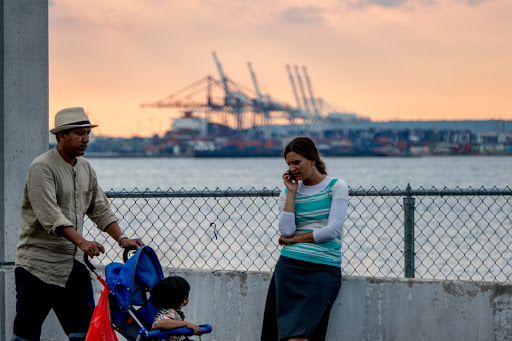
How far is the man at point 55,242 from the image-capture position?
3.85 metres

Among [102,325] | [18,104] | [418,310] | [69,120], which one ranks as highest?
[18,104]

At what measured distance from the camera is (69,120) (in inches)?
153

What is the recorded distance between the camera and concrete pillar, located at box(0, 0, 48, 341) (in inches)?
192

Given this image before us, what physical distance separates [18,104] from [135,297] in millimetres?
1832

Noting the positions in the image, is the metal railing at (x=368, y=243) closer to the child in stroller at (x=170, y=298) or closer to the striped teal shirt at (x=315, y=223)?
the striped teal shirt at (x=315, y=223)

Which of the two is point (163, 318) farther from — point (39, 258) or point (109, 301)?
point (39, 258)

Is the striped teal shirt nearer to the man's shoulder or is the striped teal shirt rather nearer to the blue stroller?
the blue stroller

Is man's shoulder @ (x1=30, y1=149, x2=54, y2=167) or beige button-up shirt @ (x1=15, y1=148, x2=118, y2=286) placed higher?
man's shoulder @ (x1=30, y1=149, x2=54, y2=167)

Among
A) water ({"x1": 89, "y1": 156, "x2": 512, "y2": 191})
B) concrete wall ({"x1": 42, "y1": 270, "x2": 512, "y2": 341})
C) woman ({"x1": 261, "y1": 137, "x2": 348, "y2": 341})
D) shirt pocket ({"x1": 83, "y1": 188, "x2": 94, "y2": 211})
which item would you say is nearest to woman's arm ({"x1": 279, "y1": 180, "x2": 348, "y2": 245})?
woman ({"x1": 261, "y1": 137, "x2": 348, "y2": 341})

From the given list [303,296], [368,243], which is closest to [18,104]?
[303,296]

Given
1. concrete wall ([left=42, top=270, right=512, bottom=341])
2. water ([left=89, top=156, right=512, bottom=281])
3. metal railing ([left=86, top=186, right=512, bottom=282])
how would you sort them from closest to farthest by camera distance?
concrete wall ([left=42, top=270, right=512, bottom=341])
metal railing ([left=86, top=186, right=512, bottom=282])
water ([left=89, top=156, right=512, bottom=281])

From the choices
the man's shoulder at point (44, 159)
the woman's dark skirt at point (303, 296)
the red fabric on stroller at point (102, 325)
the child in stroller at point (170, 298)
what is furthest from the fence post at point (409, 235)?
the man's shoulder at point (44, 159)

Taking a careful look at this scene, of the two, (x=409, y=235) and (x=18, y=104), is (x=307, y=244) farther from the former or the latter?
(x=18, y=104)

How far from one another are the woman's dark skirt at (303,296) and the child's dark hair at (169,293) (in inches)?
22.3
